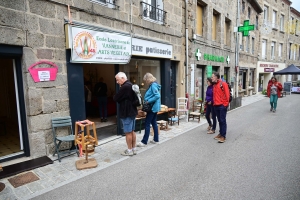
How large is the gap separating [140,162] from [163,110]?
3235mm

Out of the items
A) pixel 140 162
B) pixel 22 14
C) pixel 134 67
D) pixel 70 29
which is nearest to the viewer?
pixel 22 14

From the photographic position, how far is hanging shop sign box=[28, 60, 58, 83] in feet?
13.9

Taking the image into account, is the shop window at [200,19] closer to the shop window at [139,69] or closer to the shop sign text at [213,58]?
the shop sign text at [213,58]

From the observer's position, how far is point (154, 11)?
7480mm

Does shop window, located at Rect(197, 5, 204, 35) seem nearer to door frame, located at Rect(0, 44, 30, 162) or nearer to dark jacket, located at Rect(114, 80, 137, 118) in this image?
dark jacket, located at Rect(114, 80, 137, 118)

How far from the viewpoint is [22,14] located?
403 centimetres

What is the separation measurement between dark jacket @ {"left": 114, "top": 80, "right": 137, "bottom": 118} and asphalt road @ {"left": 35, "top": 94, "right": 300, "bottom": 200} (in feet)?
3.38

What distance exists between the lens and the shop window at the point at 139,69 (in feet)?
22.5

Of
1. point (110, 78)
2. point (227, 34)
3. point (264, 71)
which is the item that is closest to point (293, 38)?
point (264, 71)

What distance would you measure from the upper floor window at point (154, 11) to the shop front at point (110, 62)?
0.95 metres

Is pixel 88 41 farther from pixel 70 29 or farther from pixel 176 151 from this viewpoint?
pixel 176 151

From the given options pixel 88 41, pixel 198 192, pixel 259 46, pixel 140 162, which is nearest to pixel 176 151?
pixel 140 162

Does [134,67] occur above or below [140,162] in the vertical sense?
above

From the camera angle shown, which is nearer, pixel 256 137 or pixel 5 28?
pixel 5 28
